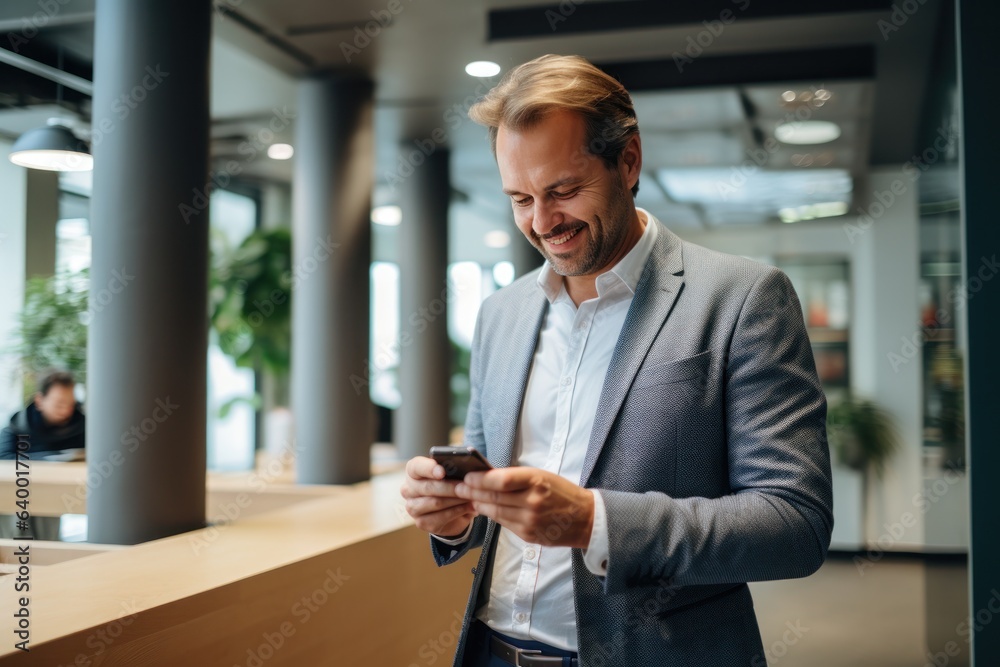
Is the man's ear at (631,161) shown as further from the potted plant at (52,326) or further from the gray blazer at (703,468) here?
the potted plant at (52,326)

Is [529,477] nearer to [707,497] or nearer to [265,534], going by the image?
[707,497]

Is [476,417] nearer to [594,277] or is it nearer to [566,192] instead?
[594,277]

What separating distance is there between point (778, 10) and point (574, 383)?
3.14 meters

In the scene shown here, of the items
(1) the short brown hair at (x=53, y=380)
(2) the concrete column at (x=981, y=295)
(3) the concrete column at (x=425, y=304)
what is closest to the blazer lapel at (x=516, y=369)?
(1) the short brown hair at (x=53, y=380)

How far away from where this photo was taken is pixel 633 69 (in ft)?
15.2

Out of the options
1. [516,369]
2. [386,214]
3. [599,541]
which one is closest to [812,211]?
[386,214]

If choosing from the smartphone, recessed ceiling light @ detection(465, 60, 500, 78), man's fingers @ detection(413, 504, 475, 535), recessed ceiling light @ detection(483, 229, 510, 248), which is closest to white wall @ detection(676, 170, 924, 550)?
recessed ceiling light @ detection(465, 60, 500, 78)

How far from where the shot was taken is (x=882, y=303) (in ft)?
25.1

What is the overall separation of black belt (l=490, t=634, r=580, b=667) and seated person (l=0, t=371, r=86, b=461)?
1.98 metres

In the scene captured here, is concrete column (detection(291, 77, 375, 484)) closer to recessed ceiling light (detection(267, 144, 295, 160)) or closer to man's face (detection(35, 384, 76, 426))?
man's face (detection(35, 384, 76, 426))

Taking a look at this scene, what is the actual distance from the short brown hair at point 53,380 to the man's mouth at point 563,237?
223 cm

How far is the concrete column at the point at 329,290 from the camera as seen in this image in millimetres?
4652

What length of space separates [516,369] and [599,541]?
18.8 inches

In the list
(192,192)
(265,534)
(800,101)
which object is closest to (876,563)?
(800,101)
